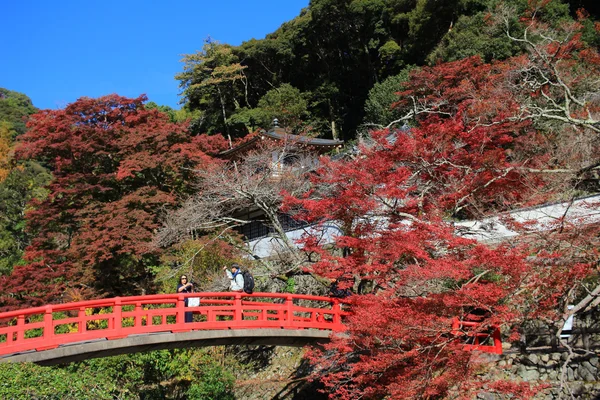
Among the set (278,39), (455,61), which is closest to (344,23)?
(278,39)

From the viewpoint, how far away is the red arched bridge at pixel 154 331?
9.77 m

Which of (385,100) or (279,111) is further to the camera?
(279,111)

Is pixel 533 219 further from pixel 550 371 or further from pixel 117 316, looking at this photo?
pixel 117 316

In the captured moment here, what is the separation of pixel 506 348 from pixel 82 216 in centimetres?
1448

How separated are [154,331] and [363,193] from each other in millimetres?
5570

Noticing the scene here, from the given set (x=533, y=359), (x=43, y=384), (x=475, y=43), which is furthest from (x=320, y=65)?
(x=43, y=384)

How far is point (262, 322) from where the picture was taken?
1231 cm

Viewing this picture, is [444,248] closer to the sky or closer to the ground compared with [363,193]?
closer to the ground

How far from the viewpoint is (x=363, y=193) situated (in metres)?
13.1

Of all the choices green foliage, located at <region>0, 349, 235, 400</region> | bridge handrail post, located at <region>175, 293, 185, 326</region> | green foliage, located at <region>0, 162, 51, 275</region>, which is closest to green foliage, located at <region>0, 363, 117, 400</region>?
bridge handrail post, located at <region>175, 293, 185, 326</region>

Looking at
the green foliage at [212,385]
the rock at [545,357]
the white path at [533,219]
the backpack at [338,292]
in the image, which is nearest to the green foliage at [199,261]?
the white path at [533,219]

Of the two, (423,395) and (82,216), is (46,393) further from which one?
(82,216)

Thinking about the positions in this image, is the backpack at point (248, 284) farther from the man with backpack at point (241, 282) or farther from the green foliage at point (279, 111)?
the green foliage at point (279, 111)

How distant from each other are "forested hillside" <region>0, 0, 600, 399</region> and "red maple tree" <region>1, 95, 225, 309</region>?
0.08 m
